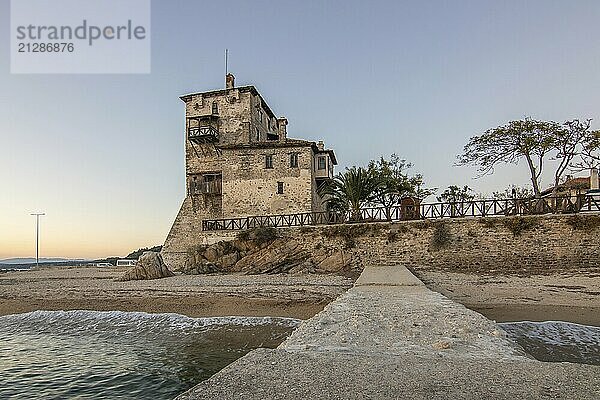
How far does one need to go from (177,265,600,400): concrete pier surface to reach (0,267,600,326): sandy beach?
613cm

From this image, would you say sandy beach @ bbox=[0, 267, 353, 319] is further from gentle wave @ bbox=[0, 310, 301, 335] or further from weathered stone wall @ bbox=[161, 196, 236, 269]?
weathered stone wall @ bbox=[161, 196, 236, 269]

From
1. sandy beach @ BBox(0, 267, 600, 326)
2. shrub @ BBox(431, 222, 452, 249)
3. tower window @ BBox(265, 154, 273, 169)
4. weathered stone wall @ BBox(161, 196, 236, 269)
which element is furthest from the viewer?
weathered stone wall @ BBox(161, 196, 236, 269)

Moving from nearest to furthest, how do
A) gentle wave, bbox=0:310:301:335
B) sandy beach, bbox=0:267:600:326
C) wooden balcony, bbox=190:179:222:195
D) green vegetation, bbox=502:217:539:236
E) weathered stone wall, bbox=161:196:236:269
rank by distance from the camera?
gentle wave, bbox=0:310:301:335 → sandy beach, bbox=0:267:600:326 → green vegetation, bbox=502:217:539:236 → wooden balcony, bbox=190:179:222:195 → weathered stone wall, bbox=161:196:236:269

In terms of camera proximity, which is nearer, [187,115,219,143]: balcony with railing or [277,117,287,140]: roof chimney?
[187,115,219,143]: balcony with railing

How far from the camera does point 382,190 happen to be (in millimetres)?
35281

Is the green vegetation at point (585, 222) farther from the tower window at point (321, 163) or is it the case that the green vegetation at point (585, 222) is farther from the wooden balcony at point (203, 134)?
the wooden balcony at point (203, 134)

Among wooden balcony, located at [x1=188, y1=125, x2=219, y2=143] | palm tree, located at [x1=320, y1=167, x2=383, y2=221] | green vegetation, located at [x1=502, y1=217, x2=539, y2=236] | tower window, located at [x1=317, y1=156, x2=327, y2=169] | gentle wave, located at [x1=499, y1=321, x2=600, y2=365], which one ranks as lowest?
gentle wave, located at [x1=499, y1=321, x2=600, y2=365]

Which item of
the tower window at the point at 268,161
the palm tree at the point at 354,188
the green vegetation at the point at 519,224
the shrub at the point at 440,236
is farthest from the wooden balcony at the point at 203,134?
the green vegetation at the point at 519,224

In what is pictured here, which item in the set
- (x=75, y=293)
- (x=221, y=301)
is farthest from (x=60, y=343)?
(x=75, y=293)

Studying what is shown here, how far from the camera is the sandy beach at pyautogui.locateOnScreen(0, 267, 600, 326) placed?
13.1m

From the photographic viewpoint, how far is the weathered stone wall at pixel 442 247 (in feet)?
76.2

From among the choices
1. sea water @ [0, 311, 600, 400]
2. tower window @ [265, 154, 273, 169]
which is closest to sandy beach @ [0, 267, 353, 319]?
sea water @ [0, 311, 600, 400]

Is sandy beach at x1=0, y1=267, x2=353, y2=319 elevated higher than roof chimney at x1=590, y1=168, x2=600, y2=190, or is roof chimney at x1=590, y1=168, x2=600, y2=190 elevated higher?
roof chimney at x1=590, y1=168, x2=600, y2=190

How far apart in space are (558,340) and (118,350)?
9198 mm
